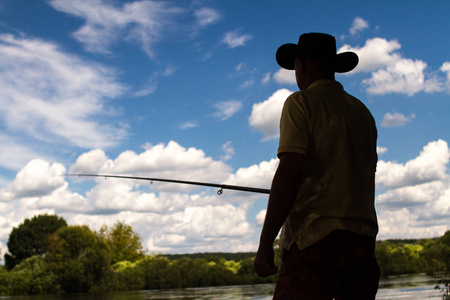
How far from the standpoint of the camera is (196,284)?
111 feet

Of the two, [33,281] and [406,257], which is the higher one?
[33,281]

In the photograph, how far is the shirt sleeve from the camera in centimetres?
201

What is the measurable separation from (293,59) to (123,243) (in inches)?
1785

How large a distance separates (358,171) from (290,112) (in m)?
0.42

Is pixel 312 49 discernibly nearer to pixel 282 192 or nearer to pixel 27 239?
pixel 282 192

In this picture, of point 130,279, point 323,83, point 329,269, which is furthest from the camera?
point 130,279

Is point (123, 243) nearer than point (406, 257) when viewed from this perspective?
No

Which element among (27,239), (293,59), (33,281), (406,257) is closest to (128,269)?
(33,281)

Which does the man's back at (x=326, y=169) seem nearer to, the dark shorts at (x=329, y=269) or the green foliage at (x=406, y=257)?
the dark shorts at (x=329, y=269)

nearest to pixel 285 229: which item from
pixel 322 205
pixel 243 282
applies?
pixel 322 205

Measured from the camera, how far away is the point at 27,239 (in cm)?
6053

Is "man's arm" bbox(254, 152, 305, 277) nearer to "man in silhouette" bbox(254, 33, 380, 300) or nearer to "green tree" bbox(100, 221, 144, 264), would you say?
"man in silhouette" bbox(254, 33, 380, 300)

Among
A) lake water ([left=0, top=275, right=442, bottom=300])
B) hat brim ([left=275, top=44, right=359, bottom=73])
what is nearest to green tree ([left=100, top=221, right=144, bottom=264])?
lake water ([left=0, top=275, right=442, bottom=300])

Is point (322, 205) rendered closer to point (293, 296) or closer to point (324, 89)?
point (293, 296)
